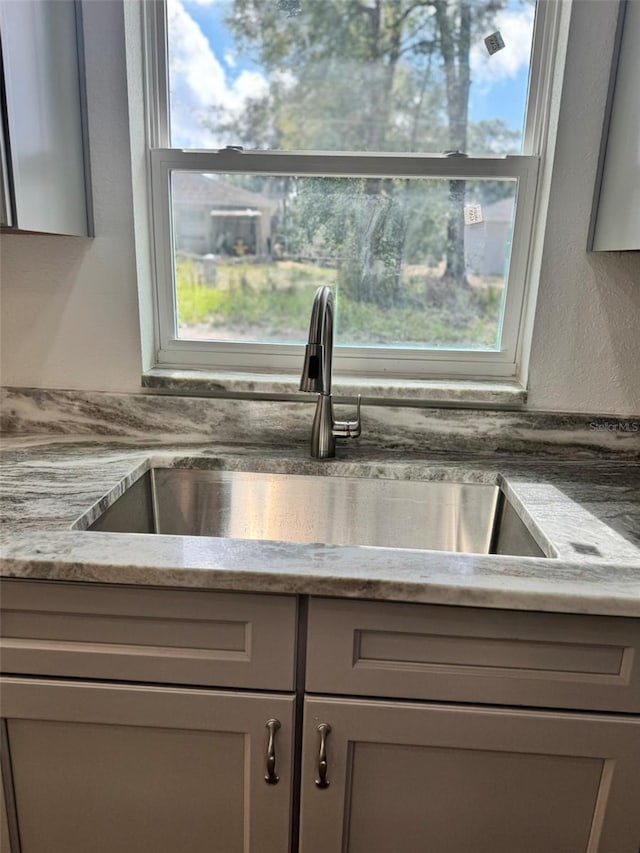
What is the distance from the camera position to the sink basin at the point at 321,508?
1.38m

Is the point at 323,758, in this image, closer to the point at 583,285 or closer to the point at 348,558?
the point at 348,558

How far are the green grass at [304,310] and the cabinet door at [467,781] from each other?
0.92m

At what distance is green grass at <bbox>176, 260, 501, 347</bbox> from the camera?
5.08 ft

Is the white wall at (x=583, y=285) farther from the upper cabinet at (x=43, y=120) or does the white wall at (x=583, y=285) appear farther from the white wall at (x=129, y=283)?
the upper cabinet at (x=43, y=120)

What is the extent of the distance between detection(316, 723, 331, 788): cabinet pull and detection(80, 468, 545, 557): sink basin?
0.48 m

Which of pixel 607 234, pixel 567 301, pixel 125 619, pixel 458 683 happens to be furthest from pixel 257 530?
pixel 607 234

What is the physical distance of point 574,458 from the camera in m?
1.49

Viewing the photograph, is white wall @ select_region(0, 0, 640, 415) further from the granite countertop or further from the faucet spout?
the faucet spout

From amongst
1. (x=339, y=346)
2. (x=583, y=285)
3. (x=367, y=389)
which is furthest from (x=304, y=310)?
(x=583, y=285)

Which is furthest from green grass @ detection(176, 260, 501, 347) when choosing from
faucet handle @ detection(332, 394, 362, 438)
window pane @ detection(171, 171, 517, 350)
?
faucet handle @ detection(332, 394, 362, 438)

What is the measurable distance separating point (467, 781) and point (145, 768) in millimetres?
528

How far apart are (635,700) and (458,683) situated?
0.86 ft

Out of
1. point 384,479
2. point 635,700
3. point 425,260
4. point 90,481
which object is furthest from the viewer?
point 425,260

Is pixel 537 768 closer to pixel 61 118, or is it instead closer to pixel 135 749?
pixel 135 749
